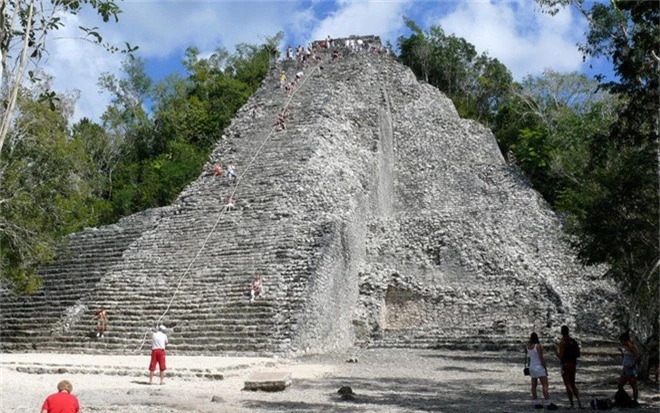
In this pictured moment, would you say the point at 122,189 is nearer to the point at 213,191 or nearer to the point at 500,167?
the point at 213,191

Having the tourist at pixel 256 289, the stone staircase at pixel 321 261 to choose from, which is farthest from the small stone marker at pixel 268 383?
the tourist at pixel 256 289

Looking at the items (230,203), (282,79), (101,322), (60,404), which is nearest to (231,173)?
(230,203)

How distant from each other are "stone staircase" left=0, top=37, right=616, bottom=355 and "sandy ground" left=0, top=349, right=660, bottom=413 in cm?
126

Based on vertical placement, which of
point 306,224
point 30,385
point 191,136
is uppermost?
point 191,136

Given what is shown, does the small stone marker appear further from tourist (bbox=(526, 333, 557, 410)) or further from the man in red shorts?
tourist (bbox=(526, 333, 557, 410))

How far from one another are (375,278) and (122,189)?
18.6 meters

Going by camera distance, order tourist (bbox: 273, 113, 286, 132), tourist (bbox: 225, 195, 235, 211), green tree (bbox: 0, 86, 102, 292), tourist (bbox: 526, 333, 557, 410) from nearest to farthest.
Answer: tourist (bbox: 526, 333, 557, 410) < green tree (bbox: 0, 86, 102, 292) < tourist (bbox: 225, 195, 235, 211) < tourist (bbox: 273, 113, 286, 132)

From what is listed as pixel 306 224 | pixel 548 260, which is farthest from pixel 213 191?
pixel 548 260

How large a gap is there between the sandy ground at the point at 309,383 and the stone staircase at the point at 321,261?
1.26 metres

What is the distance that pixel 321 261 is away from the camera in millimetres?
16141

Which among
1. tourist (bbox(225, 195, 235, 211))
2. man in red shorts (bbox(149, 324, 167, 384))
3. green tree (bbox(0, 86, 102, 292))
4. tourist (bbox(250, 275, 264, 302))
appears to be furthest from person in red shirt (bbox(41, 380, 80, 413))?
tourist (bbox(225, 195, 235, 211))

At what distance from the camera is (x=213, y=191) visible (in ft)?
67.8

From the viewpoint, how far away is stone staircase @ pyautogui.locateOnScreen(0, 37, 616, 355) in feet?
50.5

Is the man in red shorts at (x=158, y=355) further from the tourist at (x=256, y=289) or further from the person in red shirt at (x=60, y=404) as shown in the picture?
the tourist at (x=256, y=289)
